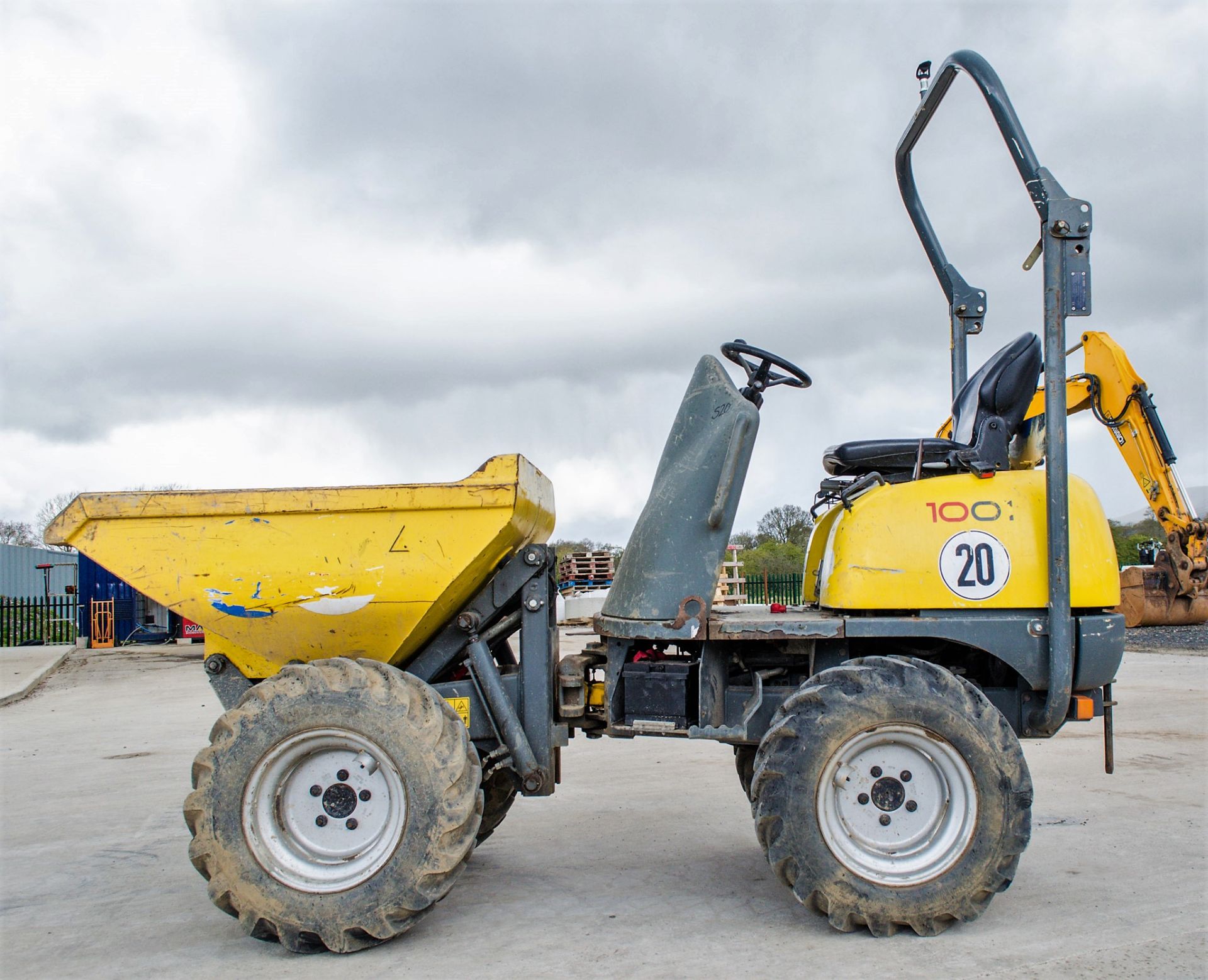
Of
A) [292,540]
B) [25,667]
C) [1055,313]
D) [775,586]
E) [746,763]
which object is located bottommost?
[25,667]

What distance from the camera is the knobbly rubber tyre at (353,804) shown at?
3.60 meters

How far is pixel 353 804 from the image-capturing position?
3.80 meters

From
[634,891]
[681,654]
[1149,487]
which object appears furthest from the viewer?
[1149,487]

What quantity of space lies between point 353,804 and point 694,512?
179 centimetres

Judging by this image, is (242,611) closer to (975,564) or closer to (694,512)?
(694,512)

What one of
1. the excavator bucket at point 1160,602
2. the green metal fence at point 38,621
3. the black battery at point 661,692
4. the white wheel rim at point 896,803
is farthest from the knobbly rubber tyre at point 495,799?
the green metal fence at point 38,621

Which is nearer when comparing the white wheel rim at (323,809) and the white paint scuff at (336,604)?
the white wheel rim at (323,809)

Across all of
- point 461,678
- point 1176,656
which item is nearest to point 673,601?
point 461,678

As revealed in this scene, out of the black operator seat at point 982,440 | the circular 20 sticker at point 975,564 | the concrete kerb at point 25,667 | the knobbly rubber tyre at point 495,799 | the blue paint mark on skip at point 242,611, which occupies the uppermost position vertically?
the black operator seat at point 982,440

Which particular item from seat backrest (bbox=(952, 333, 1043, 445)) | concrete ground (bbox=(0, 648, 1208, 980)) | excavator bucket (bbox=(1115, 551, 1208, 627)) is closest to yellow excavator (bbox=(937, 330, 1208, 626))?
excavator bucket (bbox=(1115, 551, 1208, 627))

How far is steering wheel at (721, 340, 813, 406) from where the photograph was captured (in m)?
4.45

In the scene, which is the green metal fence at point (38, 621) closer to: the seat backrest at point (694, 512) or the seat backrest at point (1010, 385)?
the seat backrest at point (694, 512)

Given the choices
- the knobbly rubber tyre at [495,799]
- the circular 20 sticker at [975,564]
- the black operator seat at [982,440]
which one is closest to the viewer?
the circular 20 sticker at [975,564]

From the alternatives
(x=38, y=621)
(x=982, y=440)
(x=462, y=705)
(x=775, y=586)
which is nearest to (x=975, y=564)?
A: (x=982, y=440)
